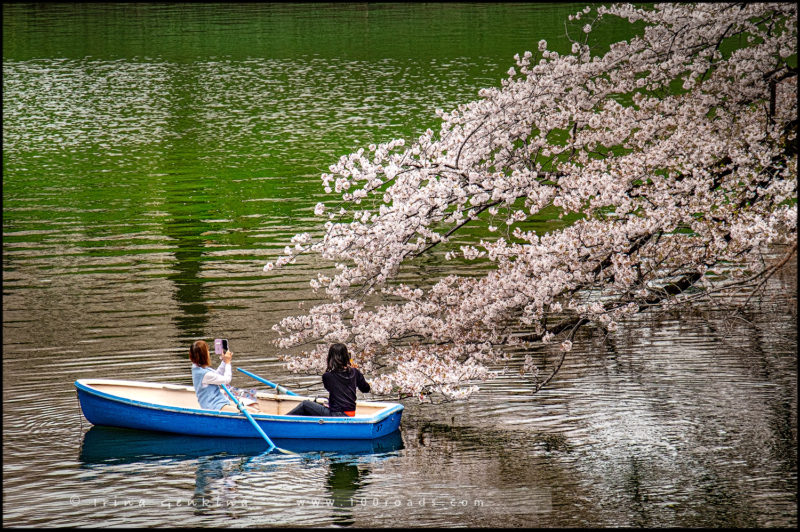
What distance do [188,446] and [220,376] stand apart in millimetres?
1088

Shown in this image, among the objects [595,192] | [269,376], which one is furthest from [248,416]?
[595,192]

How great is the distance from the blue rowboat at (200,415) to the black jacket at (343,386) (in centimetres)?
27

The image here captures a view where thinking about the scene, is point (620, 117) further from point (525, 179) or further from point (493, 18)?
point (493, 18)

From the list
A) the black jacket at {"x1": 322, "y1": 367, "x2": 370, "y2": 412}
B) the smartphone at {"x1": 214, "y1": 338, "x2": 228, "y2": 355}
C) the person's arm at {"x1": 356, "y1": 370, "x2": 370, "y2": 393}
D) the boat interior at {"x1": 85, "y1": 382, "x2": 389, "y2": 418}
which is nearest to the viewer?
the smartphone at {"x1": 214, "y1": 338, "x2": 228, "y2": 355}

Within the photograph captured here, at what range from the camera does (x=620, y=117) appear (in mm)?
15344

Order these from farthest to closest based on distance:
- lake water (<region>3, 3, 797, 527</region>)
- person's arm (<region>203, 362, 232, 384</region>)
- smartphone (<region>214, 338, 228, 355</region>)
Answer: person's arm (<region>203, 362, 232, 384</region>)
smartphone (<region>214, 338, 228, 355</region>)
lake water (<region>3, 3, 797, 527</region>)

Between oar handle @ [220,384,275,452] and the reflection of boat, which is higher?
oar handle @ [220,384,275,452]

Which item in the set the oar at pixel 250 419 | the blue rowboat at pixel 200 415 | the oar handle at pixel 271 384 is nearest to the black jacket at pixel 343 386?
the blue rowboat at pixel 200 415

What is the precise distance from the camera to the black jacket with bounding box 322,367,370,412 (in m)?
14.5

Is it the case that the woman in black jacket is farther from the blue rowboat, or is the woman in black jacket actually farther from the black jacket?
the blue rowboat

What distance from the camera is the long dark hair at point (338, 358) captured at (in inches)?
567

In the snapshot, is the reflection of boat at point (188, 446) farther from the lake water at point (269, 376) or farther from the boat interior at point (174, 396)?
the boat interior at point (174, 396)

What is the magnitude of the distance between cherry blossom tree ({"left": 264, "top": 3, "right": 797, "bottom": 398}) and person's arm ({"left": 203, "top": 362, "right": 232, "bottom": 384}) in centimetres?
118

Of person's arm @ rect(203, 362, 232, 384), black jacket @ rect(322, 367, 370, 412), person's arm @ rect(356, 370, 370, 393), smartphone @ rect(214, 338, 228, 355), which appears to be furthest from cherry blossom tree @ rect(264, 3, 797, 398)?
smartphone @ rect(214, 338, 228, 355)
